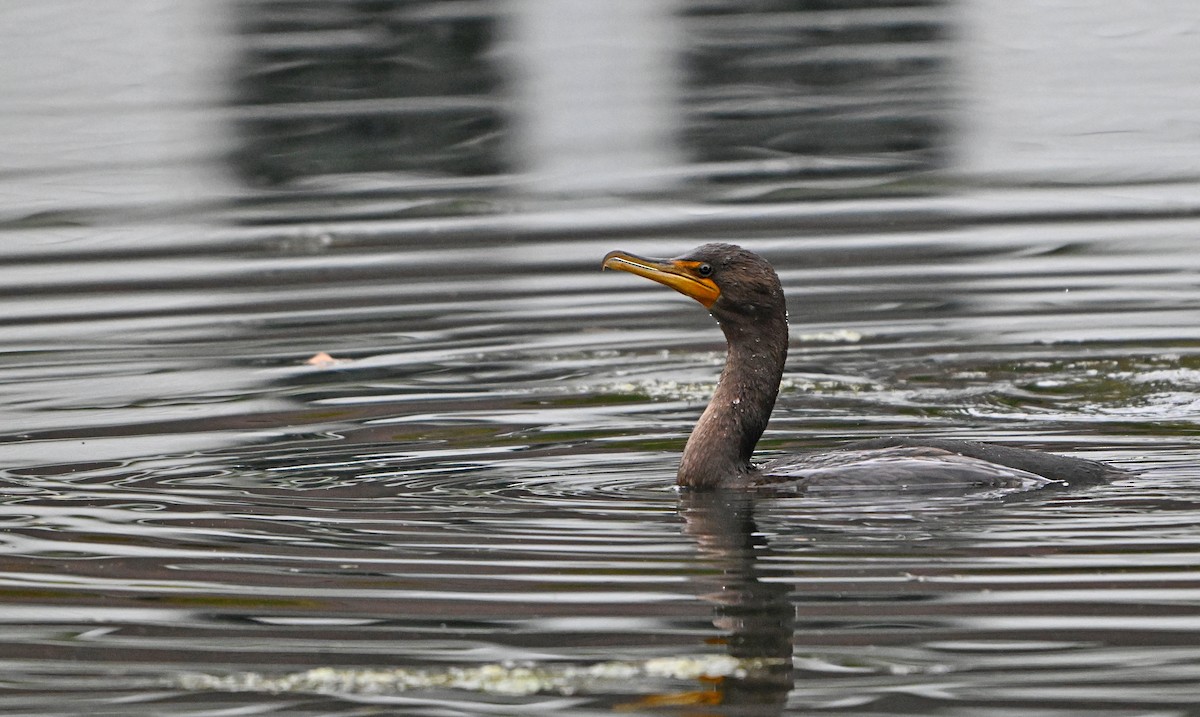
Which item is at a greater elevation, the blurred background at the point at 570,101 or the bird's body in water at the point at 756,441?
the bird's body in water at the point at 756,441

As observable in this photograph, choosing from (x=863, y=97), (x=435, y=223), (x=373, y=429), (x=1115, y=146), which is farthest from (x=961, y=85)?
(x=373, y=429)

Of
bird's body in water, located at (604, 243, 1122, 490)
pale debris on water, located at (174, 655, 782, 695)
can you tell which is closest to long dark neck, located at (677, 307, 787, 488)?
bird's body in water, located at (604, 243, 1122, 490)

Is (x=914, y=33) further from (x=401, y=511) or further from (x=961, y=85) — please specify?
(x=401, y=511)

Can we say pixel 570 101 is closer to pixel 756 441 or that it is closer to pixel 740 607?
pixel 756 441

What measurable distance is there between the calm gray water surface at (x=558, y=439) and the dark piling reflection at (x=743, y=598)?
20mm

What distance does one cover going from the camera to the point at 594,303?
1380 centimetres

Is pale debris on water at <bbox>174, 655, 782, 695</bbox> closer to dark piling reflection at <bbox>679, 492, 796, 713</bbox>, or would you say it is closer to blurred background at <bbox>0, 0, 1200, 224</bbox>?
dark piling reflection at <bbox>679, 492, 796, 713</bbox>

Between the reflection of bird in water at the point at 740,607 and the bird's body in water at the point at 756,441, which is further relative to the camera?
the bird's body in water at the point at 756,441

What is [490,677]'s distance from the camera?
6387 mm

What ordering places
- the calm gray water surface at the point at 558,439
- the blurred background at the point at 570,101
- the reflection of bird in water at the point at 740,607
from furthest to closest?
the blurred background at the point at 570,101, the calm gray water surface at the point at 558,439, the reflection of bird in water at the point at 740,607

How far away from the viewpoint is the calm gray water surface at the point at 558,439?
6527 millimetres

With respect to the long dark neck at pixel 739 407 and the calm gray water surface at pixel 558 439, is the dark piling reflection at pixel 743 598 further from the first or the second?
the long dark neck at pixel 739 407

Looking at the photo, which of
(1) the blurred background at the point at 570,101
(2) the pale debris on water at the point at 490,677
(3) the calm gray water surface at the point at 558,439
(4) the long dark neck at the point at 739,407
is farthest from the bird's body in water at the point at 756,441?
(1) the blurred background at the point at 570,101

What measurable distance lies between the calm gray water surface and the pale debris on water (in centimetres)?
2
